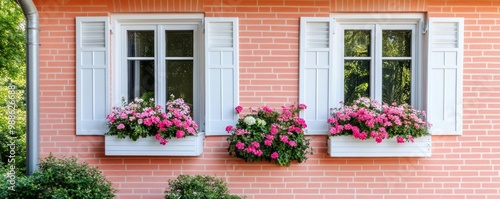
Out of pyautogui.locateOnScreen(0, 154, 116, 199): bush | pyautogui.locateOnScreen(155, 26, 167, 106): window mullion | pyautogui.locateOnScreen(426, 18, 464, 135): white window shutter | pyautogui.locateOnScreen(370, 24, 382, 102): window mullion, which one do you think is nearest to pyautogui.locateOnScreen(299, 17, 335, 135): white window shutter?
pyautogui.locateOnScreen(370, 24, 382, 102): window mullion

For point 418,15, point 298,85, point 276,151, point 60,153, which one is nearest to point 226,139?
point 276,151

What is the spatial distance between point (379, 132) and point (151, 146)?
7.41 ft

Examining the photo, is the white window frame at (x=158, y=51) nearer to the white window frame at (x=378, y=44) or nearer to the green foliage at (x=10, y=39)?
the white window frame at (x=378, y=44)

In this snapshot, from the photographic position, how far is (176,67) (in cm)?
441

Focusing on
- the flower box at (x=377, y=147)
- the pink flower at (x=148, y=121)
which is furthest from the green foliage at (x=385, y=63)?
the pink flower at (x=148, y=121)

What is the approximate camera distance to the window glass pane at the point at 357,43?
4.38 metres

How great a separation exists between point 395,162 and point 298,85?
1.31 meters

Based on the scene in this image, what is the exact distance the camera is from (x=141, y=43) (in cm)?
440

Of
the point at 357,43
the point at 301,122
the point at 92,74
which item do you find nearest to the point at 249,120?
the point at 301,122

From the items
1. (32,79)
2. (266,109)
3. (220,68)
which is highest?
(220,68)

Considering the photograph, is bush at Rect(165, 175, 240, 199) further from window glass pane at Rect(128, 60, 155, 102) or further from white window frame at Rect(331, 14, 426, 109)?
white window frame at Rect(331, 14, 426, 109)

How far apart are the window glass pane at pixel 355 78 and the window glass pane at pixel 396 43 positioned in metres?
0.25

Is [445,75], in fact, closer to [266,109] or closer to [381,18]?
[381,18]

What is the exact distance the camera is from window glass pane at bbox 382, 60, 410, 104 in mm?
4391
